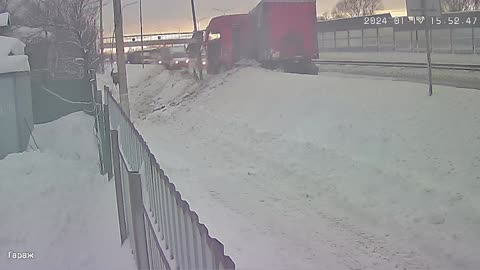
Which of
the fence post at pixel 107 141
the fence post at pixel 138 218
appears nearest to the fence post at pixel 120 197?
the fence post at pixel 138 218

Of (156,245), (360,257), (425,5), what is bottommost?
(360,257)

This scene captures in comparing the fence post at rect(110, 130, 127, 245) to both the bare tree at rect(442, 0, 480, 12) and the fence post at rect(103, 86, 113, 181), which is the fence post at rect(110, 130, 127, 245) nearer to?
the fence post at rect(103, 86, 113, 181)

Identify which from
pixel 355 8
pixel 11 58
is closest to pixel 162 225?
pixel 11 58

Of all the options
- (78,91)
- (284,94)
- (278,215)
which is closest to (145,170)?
(278,215)

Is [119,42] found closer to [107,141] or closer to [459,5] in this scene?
[107,141]

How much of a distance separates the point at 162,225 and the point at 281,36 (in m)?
25.6

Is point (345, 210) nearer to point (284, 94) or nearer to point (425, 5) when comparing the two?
point (425, 5)

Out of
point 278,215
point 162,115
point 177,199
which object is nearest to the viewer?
point 177,199

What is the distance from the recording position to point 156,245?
3.76 metres

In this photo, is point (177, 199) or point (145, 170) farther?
point (145, 170)

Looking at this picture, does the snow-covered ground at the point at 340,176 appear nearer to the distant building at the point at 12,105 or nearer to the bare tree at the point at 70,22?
the distant building at the point at 12,105

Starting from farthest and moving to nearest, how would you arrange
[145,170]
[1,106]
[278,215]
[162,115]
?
[162,115] < [1,106] < [278,215] < [145,170]

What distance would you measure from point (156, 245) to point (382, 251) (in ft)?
11.4

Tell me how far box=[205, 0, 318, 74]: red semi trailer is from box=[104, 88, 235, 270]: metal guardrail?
76.3 ft
